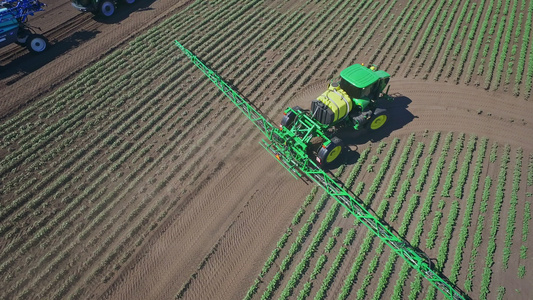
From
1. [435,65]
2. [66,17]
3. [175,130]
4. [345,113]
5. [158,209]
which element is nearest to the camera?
[158,209]

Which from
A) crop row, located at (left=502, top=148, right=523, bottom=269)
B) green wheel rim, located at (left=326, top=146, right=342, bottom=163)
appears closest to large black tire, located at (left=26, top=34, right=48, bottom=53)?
green wheel rim, located at (left=326, top=146, right=342, bottom=163)

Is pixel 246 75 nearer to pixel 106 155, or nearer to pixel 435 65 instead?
pixel 106 155

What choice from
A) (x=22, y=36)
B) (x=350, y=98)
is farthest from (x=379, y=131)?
(x=22, y=36)

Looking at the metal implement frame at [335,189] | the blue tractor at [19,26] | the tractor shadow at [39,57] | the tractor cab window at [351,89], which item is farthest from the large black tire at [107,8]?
the tractor cab window at [351,89]

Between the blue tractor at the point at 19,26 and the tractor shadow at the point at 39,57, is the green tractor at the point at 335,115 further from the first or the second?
the blue tractor at the point at 19,26

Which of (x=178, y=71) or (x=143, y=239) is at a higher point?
(x=178, y=71)

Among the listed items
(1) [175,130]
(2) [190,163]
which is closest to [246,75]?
(1) [175,130]
